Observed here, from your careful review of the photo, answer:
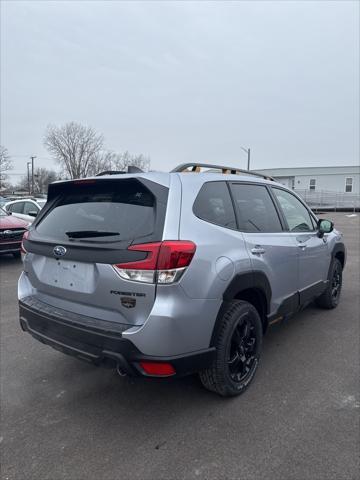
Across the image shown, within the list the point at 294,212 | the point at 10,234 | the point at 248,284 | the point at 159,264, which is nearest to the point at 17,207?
the point at 10,234

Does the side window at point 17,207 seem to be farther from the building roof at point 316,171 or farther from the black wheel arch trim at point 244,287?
the building roof at point 316,171

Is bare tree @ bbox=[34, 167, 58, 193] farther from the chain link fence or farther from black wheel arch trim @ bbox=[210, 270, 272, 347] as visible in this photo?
black wheel arch trim @ bbox=[210, 270, 272, 347]

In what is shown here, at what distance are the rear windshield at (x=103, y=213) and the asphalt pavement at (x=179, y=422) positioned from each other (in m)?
1.37

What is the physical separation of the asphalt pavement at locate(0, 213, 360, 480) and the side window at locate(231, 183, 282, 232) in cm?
136

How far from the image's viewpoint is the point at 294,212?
160 inches

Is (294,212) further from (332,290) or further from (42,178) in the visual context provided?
(42,178)

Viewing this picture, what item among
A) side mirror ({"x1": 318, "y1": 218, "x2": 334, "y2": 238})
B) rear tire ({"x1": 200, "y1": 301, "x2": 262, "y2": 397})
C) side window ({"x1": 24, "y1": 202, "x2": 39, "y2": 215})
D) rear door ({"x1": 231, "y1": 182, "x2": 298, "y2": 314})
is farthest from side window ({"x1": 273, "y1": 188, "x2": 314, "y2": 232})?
side window ({"x1": 24, "y1": 202, "x2": 39, "y2": 215})

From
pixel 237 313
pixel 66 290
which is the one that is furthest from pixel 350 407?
pixel 66 290

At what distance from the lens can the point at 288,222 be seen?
379 centimetres

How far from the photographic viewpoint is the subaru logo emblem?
2.59 m

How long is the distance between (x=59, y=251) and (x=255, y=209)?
1.78m

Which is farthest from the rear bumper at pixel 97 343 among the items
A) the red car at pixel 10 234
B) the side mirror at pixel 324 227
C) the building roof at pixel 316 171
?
the building roof at pixel 316 171

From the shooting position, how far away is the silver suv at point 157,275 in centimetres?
224

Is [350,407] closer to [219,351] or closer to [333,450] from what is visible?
[333,450]
